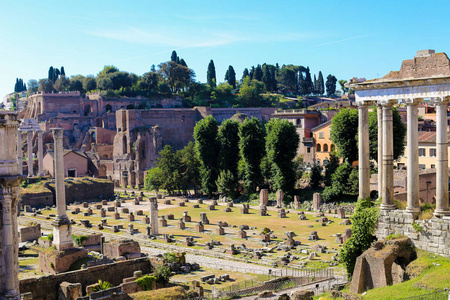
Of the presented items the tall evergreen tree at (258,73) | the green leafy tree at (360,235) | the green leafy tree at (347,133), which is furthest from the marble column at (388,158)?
the tall evergreen tree at (258,73)

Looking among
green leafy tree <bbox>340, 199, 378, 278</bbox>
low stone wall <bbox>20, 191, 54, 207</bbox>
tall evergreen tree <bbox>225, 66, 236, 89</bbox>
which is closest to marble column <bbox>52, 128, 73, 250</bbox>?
green leafy tree <bbox>340, 199, 378, 278</bbox>

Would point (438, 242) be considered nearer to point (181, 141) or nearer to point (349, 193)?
point (349, 193)

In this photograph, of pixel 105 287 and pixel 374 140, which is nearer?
pixel 105 287

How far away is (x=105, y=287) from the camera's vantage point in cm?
2092

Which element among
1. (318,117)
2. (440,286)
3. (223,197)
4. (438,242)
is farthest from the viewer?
(318,117)

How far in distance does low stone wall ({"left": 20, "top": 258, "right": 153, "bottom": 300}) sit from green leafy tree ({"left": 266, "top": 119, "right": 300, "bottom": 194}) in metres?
24.0

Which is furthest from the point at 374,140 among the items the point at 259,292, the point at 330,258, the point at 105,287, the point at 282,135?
the point at 105,287

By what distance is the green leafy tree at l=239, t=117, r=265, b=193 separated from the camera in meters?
49.8

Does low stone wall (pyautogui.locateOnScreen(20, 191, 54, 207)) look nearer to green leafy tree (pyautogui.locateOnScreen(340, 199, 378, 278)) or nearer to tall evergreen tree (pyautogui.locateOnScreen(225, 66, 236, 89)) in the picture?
green leafy tree (pyautogui.locateOnScreen(340, 199, 378, 278))

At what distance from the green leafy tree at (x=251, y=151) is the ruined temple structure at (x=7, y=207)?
36.7 meters

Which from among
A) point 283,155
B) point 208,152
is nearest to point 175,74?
point 208,152

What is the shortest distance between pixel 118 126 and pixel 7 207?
62968 mm

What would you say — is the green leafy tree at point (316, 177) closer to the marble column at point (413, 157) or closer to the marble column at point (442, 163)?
the marble column at point (413, 157)

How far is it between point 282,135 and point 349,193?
26.4 ft
